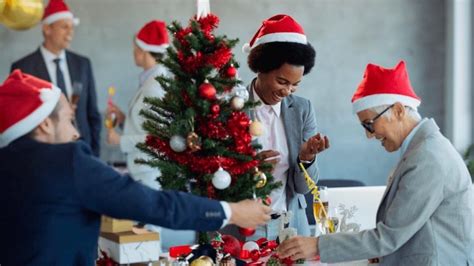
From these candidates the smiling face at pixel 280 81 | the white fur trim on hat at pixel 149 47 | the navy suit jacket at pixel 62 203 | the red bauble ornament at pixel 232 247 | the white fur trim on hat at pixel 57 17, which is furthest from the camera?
the white fur trim on hat at pixel 57 17

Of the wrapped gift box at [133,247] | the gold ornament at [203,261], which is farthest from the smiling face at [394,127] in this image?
the wrapped gift box at [133,247]

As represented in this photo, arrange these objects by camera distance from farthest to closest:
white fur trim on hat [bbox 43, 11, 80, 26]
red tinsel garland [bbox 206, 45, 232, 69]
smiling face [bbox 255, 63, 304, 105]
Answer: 1. white fur trim on hat [bbox 43, 11, 80, 26]
2. smiling face [bbox 255, 63, 304, 105]
3. red tinsel garland [bbox 206, 45, 232, 69]

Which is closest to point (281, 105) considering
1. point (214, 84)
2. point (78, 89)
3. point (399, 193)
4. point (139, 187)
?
point (214, 84)

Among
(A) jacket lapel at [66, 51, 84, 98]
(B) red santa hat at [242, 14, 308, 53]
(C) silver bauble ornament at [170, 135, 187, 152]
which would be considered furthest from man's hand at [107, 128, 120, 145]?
(C) silver bauble ornament at [170, 135, 187, 152]

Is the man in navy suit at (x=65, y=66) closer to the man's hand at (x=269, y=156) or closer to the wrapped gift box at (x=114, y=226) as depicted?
the wrapped gift box at (x=114, y=226)

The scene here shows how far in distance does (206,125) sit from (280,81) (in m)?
0.61

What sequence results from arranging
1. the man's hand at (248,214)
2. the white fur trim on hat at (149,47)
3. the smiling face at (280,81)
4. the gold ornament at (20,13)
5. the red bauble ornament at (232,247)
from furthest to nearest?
the white fur trim on hat at (149,47) → the gold ornament at (20,13) → the smiling face at (280,81) → the red bauble ornament at (232,247) → the man's hand at (248,214)

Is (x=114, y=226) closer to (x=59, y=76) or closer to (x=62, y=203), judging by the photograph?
(x=62, y=203)

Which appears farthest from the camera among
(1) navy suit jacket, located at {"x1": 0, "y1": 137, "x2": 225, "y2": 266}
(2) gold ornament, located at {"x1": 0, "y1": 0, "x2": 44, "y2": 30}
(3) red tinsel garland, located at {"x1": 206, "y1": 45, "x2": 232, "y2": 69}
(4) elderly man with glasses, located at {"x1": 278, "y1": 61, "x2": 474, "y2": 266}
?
(2) gold ornament, located at {"x1": 0, "y1": 0, "x2": 44, "y2": 30}

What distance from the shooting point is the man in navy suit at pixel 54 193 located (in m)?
2.25

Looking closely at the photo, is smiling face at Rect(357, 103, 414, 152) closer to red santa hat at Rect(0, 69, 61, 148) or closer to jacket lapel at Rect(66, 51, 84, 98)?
red santa hat at Rect(0, 69, 61, 148)

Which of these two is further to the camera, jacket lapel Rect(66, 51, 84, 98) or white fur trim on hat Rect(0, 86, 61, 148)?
jacket lapel Rect(66, 51, 84, 98)

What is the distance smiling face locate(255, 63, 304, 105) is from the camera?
3.31m

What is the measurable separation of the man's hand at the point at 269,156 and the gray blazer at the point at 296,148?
226 millimetres
